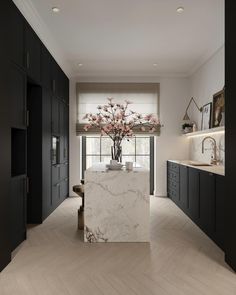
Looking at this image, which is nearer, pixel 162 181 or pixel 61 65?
pixel 61 65

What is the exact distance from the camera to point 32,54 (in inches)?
144

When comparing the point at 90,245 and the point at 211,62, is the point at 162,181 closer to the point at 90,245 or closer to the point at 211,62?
the point at 211,62

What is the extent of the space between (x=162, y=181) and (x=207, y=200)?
3.00m

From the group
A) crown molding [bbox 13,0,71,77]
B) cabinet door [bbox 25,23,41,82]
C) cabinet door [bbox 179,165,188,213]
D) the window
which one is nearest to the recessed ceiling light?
crown molding [bbox 13,0,71,77]

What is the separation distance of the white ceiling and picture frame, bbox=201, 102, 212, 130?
0.95m

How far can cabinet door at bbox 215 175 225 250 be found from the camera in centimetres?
303

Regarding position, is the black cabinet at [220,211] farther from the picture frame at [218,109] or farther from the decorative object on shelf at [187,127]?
the decorative object on shelf at [187,127]

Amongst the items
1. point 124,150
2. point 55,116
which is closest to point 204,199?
point 55,116

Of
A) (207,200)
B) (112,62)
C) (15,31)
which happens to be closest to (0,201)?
(15,31)

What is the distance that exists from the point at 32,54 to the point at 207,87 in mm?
3416

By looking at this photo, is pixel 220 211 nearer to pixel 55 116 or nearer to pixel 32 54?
pixel 32 54

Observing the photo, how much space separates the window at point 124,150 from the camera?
6.67m

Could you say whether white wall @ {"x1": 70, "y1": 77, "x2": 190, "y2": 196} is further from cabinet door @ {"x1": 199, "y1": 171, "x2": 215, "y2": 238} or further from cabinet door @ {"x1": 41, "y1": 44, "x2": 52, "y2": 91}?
cabinet door @ {"x1": 199, "y1": 171, "x2": 215, "y2": 238}

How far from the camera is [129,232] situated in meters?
3.34
